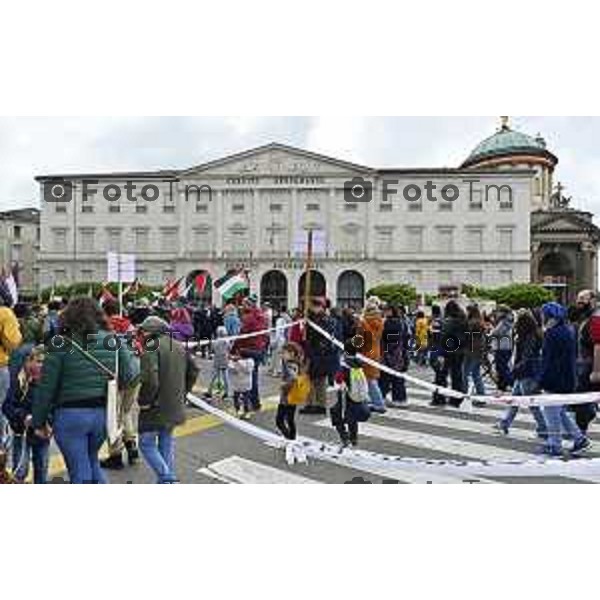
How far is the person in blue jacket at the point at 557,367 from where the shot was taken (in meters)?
8.60

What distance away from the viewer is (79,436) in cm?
580

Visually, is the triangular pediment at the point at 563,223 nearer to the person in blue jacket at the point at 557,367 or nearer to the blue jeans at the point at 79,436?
the person in blue jacket at the point at 557,367

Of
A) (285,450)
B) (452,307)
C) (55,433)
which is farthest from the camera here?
(452,307)

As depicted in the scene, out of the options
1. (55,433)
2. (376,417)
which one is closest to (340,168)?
(376,417)

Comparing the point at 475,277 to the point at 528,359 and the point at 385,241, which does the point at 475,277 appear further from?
the point at 528,359

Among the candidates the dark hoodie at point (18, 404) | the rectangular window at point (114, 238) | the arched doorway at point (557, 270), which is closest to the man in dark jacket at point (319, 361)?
the dark hoodie at point (18, 404)

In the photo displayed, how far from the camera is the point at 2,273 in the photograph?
10086 millimetres

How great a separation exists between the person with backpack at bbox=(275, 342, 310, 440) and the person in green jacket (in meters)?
3.20

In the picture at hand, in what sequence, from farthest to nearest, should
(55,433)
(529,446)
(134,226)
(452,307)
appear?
(134,226)
(452,307)
(529,446)
(55,433)

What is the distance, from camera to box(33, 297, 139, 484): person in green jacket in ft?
18.7

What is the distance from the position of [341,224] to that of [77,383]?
2749 inches

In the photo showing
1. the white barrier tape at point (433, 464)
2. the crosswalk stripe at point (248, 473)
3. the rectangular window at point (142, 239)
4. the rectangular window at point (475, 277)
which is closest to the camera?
the white barrier tape at point (433, 464)
